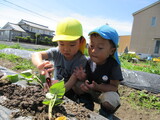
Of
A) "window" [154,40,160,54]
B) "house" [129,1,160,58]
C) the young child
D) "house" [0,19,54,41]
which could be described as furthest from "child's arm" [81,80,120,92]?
"house" [0,19,54,41]

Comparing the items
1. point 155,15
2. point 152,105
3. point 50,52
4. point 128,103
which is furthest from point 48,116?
point 155,15

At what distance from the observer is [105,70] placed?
149 centimetres

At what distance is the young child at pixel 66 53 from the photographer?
1290 mm

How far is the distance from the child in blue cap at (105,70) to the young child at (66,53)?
0.14 meters

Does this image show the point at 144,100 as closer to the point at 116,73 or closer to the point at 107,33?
the point at 116,73

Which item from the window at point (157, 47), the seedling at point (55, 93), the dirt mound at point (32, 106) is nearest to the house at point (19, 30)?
the window at point (157, 47)

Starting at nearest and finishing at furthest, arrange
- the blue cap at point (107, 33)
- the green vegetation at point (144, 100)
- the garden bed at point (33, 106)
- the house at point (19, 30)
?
the garden bed at point (33, 106) < the blue cap at point (107, 33) < the green vegetation at point (144, 100) < the house at point (19, 30)

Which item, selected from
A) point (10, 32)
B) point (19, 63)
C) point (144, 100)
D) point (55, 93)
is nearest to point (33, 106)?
point (55, 93)

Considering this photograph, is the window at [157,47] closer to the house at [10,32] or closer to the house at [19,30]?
the house at [19,30]

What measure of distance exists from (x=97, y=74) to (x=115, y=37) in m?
0.42

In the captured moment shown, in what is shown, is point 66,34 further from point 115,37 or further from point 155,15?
point 155,15

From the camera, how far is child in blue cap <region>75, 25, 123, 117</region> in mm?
1318

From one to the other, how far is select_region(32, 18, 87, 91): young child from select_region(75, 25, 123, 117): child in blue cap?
0.14m

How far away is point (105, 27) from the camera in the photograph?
1343mm
